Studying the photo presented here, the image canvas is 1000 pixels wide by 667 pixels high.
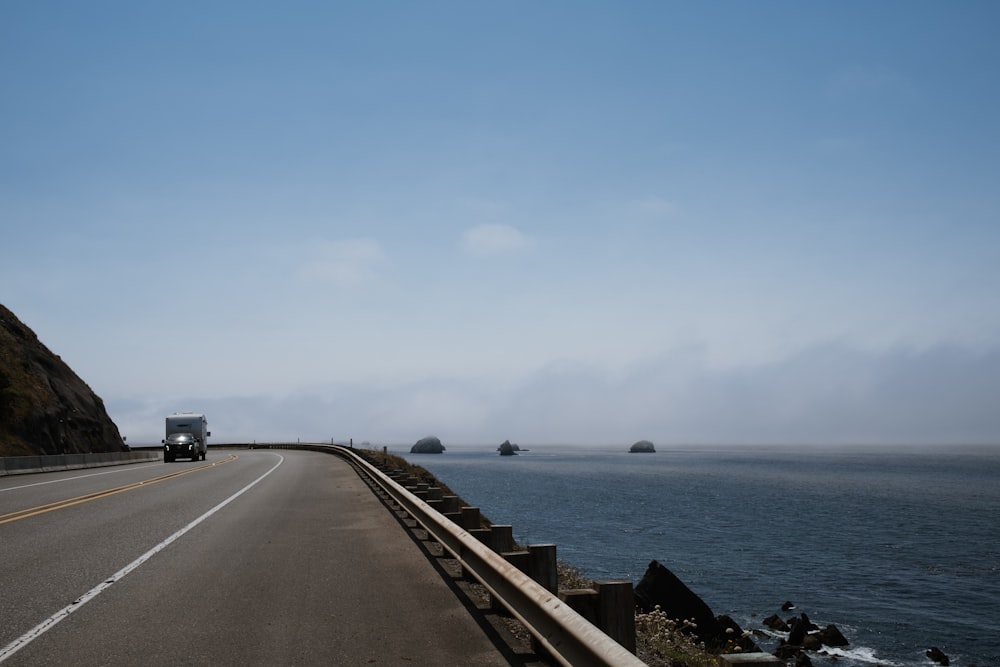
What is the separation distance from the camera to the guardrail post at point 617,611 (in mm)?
4574

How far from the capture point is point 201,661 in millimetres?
5727

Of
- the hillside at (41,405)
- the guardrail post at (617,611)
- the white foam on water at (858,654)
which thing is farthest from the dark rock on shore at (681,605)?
the hillside at (41,405)

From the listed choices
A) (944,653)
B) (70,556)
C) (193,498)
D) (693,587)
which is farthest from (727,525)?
(70,556)

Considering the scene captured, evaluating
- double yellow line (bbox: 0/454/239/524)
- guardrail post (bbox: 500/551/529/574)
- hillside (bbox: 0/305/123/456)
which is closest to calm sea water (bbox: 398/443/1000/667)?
double yellow line (bbox: 0/454/239/524)

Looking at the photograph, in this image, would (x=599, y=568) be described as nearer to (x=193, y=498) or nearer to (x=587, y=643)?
(x=193, y=498)

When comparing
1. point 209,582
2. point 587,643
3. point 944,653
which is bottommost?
point 944,653

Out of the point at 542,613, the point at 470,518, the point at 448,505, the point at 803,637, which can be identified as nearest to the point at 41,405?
the point at 803,637

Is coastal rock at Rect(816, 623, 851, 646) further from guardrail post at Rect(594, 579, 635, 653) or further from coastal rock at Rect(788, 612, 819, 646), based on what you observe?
guardrail post at Rect(594, 579, 635, 653)

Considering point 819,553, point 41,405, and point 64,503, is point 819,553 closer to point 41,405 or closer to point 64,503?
point 64,503

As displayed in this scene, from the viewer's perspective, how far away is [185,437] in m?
50.7

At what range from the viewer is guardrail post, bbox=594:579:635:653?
457 cm

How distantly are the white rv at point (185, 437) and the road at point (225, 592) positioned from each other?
34972mm

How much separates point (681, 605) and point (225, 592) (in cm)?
1636

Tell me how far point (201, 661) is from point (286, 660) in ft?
1.97
